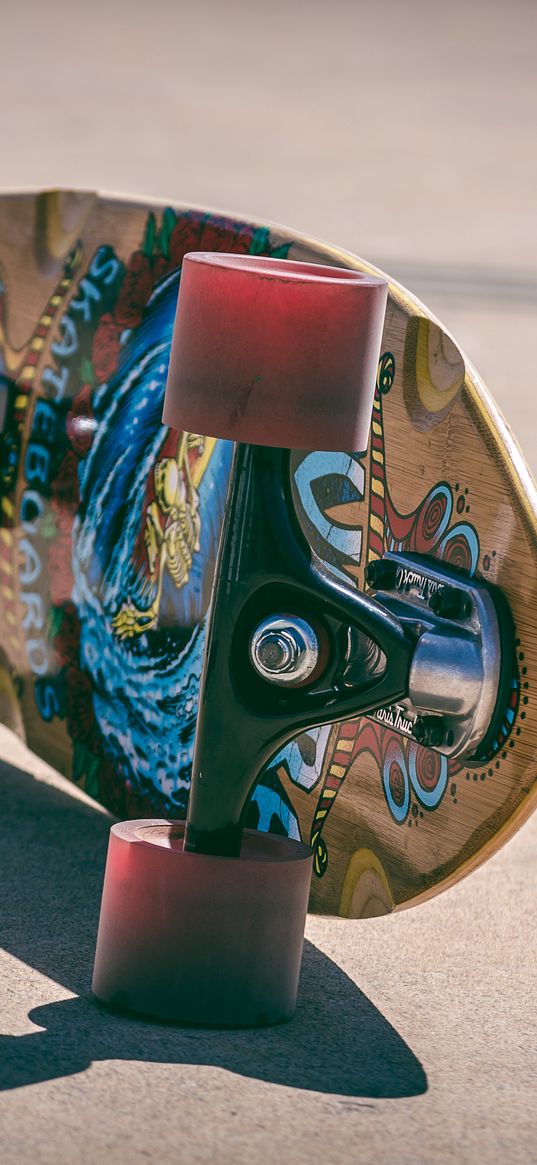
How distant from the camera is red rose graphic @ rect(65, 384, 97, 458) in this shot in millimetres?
3762

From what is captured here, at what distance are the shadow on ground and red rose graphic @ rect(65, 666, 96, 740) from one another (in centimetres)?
47

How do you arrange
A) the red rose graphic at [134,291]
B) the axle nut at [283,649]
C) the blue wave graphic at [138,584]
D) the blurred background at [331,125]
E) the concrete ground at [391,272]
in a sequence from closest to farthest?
the concrete ground at [391,272] → the axle nut at [283,649] → the blue wave graphic at [138,584] → the red rose graphic at [134,291] → the blurred background at [331,125]

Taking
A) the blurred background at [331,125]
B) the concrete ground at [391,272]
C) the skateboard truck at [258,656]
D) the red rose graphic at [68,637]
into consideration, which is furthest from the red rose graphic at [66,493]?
the blurred background at [331,125]

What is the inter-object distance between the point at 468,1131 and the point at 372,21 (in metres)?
21.3

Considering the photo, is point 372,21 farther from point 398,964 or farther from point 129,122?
point 398,964

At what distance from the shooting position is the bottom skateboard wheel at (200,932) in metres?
2.54

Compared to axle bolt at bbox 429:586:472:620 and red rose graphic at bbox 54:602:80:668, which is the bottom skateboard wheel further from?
red rose graphic at bbox 54:602:80:668

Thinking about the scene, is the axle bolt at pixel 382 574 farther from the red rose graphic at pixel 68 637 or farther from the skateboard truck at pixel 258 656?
the red rose graphic at pixel 68 637

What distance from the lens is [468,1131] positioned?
2332 millimetres

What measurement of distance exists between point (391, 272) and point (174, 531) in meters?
6.91

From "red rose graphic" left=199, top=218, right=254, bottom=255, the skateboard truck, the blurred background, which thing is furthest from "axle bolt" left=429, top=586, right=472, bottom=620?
the blurred background

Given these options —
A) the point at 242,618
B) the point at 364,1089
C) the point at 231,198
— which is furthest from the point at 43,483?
the point at 231,198

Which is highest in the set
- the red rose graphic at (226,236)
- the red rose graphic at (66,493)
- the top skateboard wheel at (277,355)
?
the red rose graphic at (226,236)

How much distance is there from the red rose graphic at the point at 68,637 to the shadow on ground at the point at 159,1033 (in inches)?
23.8
